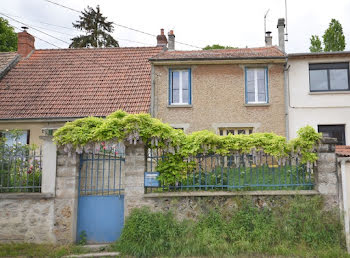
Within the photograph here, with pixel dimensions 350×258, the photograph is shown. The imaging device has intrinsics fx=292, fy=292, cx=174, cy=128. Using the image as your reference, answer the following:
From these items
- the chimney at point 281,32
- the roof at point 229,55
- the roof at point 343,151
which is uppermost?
the chimney at point 281,32

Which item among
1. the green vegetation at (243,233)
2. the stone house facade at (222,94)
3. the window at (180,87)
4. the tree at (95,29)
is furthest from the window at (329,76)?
the tree at (95,29)

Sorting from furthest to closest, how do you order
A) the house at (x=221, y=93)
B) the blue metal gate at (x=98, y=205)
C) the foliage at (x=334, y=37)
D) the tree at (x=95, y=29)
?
the tree at (x=95, y=29), the foliage at (x=334, y=37), the house at (x=221, y=93), the blue metal gate at (x=98, y=205)

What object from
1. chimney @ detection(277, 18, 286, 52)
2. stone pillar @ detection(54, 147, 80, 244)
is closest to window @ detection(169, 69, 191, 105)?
chimney @ detection(277, 18, 286, 52)

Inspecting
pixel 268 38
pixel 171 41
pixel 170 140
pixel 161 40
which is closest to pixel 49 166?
pixel 170 140

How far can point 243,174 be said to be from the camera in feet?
23.0

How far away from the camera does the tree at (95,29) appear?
2703 centimetres

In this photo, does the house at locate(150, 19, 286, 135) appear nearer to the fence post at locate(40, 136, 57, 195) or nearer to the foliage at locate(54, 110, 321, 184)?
the foliage at locate(54, 110, 321, 184)

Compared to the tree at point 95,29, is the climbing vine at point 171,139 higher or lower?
lower

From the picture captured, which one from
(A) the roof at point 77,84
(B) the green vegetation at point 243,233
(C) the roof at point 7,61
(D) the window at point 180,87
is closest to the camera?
(B) the green vegetation at point 243,233

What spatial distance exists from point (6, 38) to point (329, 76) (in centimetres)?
2366

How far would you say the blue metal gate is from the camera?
7.00 m

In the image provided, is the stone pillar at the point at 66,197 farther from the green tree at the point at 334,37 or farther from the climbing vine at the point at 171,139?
the green tree at the point at 334,37

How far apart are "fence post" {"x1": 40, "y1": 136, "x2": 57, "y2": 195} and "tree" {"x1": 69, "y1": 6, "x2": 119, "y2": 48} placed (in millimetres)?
22089

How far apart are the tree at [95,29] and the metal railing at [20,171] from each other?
21.9m
